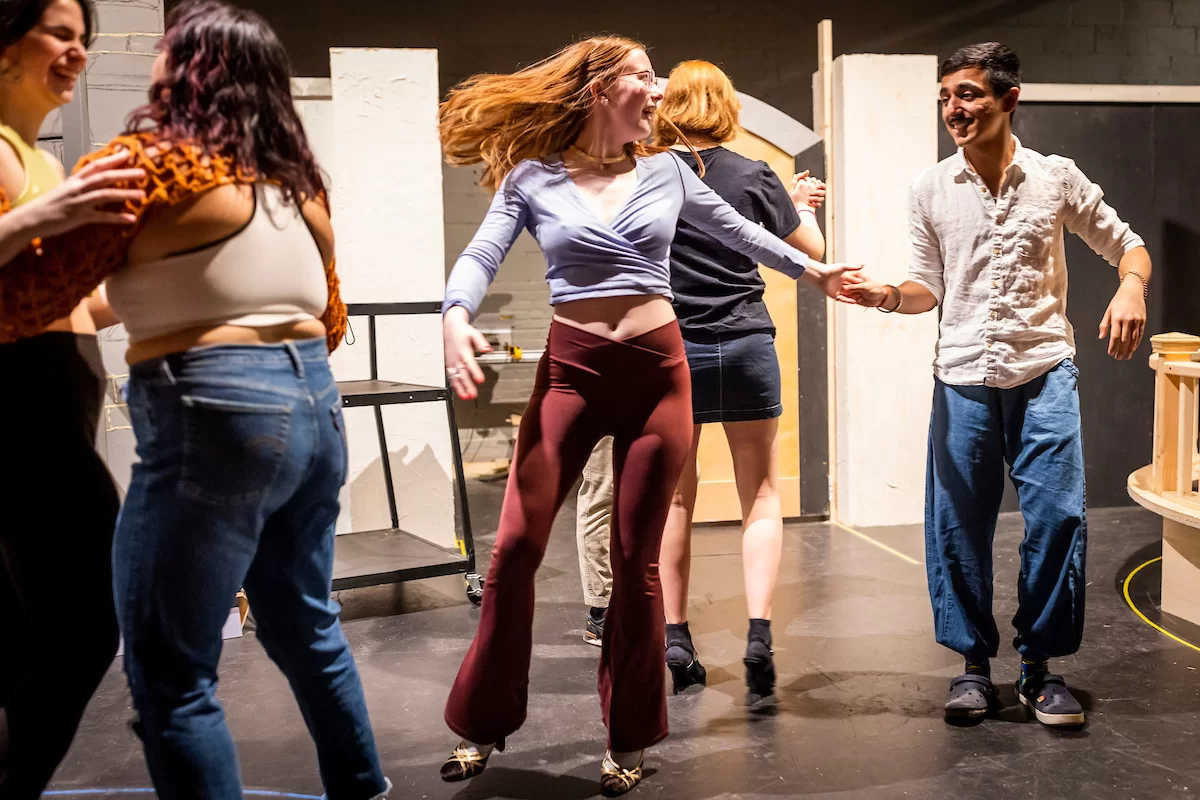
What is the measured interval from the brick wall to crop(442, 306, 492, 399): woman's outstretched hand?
17.6ft

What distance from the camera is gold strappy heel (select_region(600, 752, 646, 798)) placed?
2.26 metres

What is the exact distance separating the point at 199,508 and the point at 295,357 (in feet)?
0.85

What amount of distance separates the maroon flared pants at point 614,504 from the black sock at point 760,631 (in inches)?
28.0

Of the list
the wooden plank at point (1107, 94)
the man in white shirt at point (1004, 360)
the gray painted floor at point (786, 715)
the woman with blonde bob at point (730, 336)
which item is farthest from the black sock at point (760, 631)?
the wooden plank at point (1107, 94)

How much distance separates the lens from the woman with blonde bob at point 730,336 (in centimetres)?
285

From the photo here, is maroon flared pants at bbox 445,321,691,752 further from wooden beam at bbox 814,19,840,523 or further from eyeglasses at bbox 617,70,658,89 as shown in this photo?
wooden beam at bbox 814,19,840,523

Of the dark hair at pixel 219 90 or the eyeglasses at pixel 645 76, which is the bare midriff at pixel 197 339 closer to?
the dark hair at pixel 219 90

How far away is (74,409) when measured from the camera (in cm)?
184

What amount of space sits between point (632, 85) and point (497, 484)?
16.4 ft

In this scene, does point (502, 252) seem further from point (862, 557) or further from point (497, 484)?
point (497, 484)

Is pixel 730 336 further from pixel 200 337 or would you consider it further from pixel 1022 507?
pixel 200 337

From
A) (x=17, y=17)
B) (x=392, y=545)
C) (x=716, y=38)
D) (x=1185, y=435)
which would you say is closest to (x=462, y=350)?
(x=17, y=17)

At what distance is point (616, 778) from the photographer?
226 centimetres

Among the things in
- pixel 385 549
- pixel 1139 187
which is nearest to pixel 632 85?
pixel 385 549
